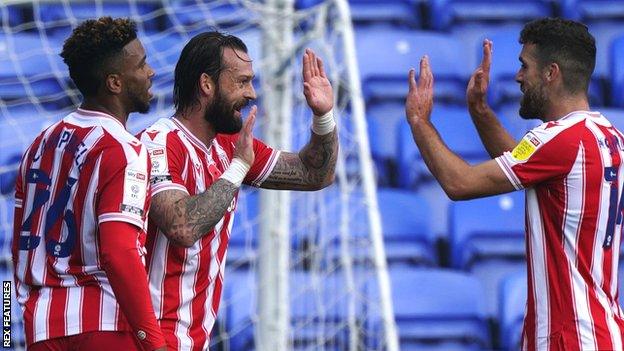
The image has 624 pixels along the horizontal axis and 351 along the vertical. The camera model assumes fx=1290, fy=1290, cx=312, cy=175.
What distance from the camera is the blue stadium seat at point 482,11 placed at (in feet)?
29.3

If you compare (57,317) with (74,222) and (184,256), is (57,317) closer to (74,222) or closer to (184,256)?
(74,222)

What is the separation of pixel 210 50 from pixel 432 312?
364 centimetres

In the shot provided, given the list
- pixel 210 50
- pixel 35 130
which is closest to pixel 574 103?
pixel 210 50

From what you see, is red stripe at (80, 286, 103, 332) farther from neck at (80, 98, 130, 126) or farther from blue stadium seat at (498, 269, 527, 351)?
blue stadium seat at (498, 269, 527, 351)

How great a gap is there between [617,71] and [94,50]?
5.58 m

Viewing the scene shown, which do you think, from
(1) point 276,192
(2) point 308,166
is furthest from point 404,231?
(2) point 308,166

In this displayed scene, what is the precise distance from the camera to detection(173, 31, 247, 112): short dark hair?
13.6 ft

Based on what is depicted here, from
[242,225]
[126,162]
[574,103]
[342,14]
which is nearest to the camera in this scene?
[126,162]

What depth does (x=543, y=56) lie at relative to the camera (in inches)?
162

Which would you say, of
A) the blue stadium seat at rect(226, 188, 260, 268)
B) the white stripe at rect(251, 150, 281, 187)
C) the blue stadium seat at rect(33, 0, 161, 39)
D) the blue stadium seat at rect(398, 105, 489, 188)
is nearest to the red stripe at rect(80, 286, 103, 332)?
the white stripe at rect(251, 150, 281, 187)

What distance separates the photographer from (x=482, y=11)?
8.95 meters

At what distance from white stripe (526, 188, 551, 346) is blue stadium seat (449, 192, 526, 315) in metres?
3.74

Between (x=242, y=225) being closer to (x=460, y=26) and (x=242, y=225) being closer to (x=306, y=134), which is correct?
(x=306, y=134)

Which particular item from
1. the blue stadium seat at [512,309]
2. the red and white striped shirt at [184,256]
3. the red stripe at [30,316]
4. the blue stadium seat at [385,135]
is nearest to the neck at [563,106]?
the red and white striped shirt at [184,256]
